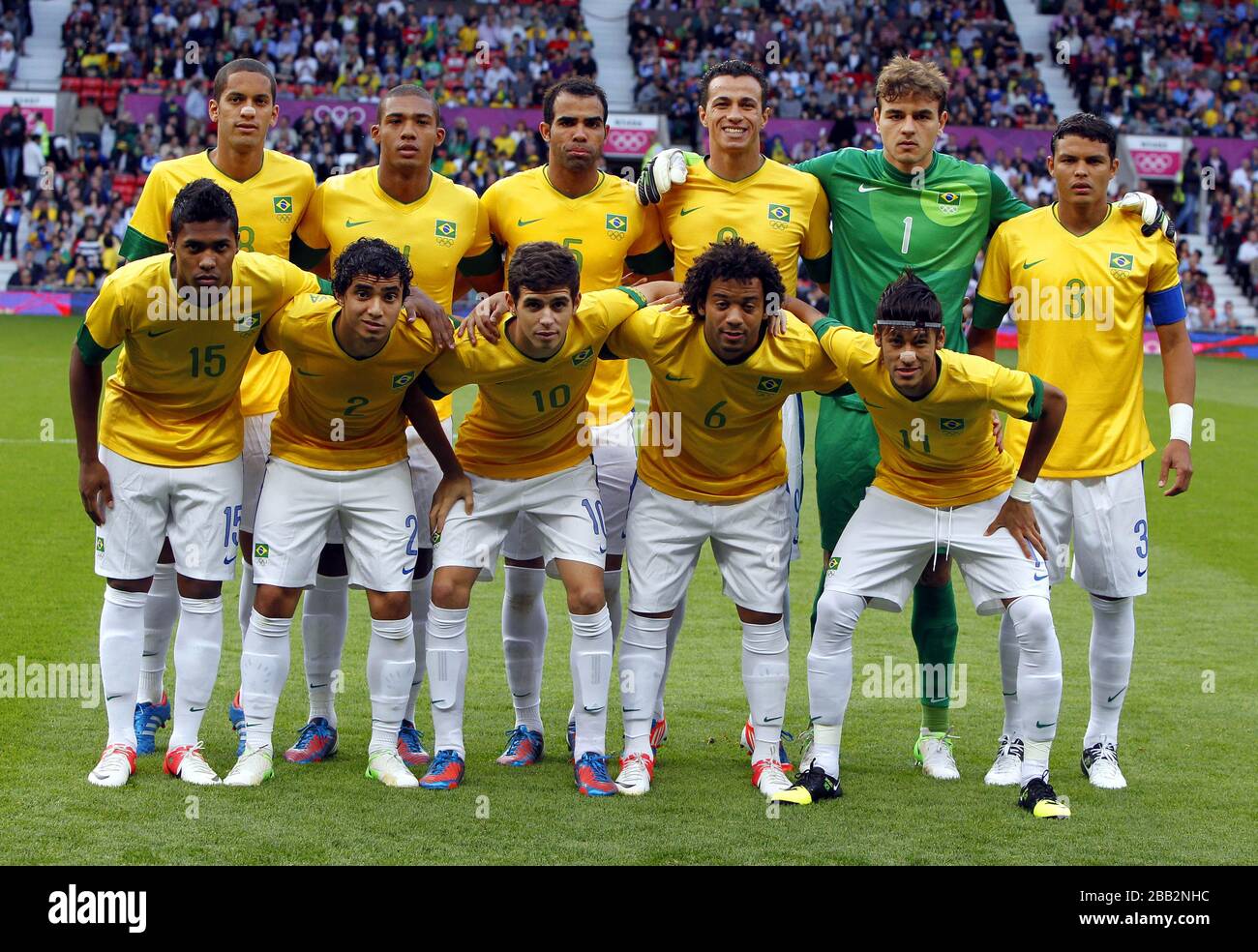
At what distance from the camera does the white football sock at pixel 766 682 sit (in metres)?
5.71

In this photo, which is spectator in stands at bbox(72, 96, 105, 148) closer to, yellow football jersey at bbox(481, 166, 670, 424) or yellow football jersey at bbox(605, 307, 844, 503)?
yellow football jersey at bbox(481, 166, 670, 424)

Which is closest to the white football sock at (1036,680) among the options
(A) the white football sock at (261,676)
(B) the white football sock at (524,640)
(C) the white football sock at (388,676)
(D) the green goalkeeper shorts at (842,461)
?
(D) the green goalkeeper shorts at (842,461)

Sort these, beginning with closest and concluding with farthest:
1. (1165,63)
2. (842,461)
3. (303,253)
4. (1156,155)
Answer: (842,461) → (303,253) → (1156,155) → (1165,63)

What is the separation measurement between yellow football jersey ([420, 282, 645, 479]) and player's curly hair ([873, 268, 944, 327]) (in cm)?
95

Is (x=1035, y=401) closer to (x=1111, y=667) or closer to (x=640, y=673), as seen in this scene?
(x=1111, y=667)

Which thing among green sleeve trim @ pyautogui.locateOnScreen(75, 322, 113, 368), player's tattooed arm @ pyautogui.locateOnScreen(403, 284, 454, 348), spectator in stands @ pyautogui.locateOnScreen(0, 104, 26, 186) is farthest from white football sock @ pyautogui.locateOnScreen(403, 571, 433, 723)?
spectator in stands @ pyautogui.locateOnScreen(0, 104, 26, 186)

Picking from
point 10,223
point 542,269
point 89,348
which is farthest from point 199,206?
point 10,223

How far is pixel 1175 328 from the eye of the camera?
19.7ft

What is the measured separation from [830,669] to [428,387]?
Answer: 1878mm

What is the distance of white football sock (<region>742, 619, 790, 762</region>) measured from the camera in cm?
571

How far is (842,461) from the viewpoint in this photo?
604cm

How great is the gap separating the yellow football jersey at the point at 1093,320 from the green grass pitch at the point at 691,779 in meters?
1.33

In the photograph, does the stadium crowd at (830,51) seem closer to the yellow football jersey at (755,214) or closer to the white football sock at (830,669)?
the yellow football jersey at (755,214)
